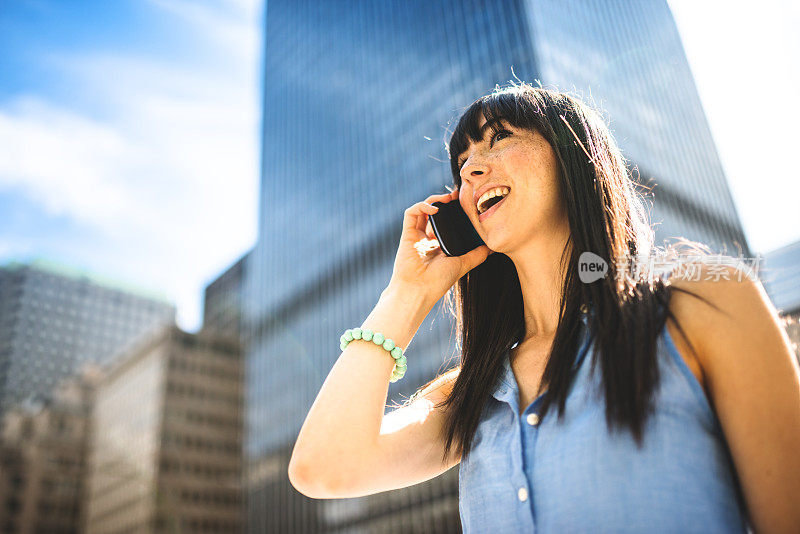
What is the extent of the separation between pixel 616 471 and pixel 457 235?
0.96 meters

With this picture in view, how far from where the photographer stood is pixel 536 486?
1326 mm

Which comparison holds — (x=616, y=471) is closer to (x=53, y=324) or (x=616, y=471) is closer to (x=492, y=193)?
(x=492, y=193)

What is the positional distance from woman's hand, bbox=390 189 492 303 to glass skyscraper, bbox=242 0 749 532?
22.8m

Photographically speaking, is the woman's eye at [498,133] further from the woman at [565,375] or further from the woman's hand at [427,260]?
the woman's hand at [427,260]

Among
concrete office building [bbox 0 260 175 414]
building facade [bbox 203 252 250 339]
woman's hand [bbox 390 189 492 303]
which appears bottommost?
woman's hand [bbox 390 189 492 303]

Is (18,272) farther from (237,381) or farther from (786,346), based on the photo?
(786,346)

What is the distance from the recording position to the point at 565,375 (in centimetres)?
141

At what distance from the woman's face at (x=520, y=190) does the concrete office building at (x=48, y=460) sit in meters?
87.0

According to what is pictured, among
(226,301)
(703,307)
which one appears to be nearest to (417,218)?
(703,307)

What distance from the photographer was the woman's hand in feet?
6.30

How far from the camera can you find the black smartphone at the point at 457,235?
1978 mm

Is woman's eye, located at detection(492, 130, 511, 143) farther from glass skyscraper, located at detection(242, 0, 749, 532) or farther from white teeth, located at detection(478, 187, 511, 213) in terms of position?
glass skyscraper, located at detection(242, 0, 749, 532)

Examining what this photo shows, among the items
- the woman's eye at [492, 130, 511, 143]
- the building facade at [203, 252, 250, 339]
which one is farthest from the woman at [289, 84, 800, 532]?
the building facade at [203, 252, 250, 339]

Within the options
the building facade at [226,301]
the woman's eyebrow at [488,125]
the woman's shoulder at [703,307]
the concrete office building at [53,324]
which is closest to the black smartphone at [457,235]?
the woman's eyebrow at [488,125]
